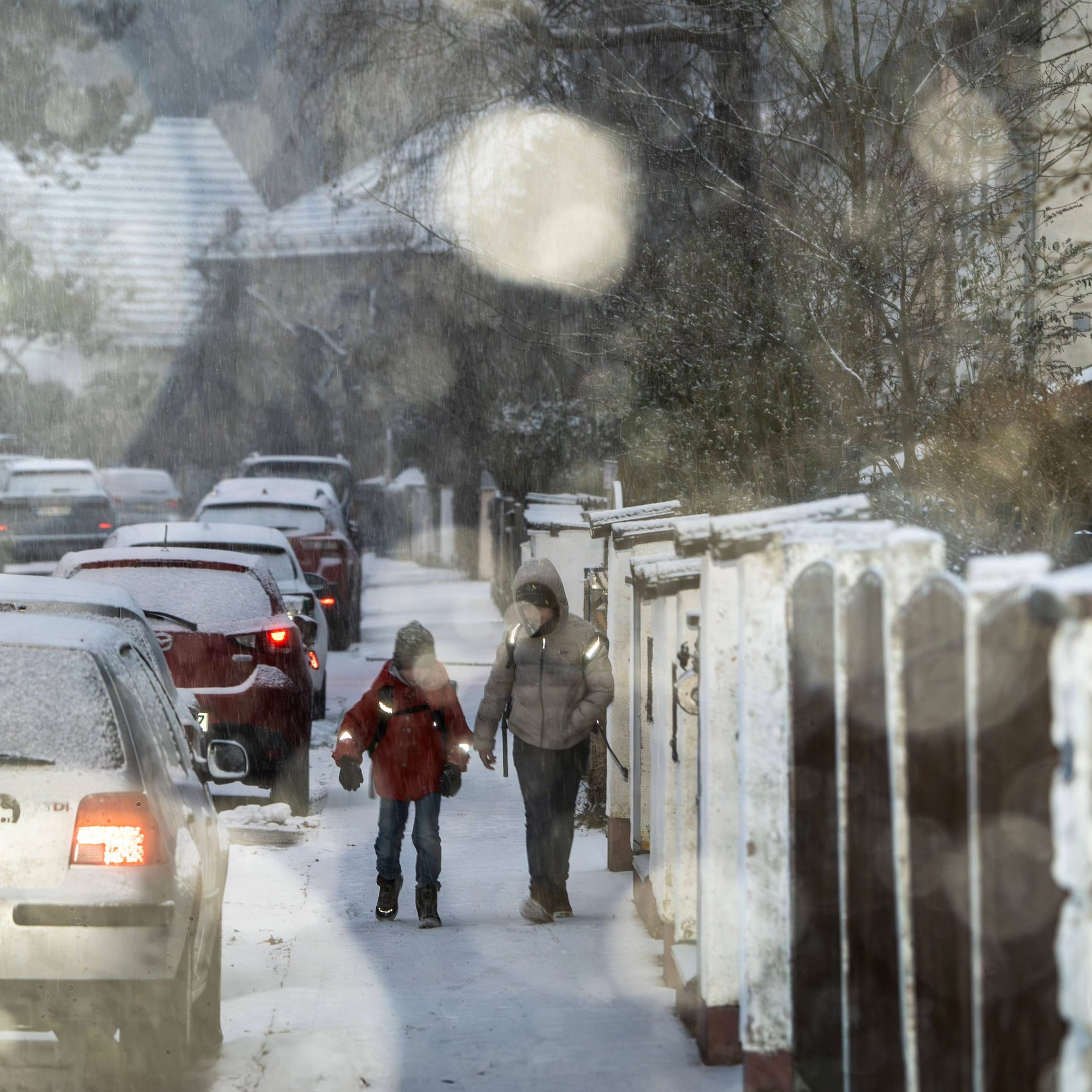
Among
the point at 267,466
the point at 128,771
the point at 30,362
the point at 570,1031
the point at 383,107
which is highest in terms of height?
the point at 30,362

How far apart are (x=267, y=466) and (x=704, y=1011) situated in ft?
71.2

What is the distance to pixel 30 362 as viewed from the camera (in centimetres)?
4938

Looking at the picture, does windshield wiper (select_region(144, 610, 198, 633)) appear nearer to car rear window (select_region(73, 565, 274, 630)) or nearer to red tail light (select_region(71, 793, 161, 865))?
car rear window (select_region(73, 565, 274, 630))

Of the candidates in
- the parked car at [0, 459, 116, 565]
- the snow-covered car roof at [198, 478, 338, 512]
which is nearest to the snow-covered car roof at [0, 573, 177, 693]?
the snow-covered car roof at [198, 478, 338, 512]

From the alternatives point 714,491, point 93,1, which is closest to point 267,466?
point 93,1

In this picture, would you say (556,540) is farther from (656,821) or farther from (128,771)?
(128,771)

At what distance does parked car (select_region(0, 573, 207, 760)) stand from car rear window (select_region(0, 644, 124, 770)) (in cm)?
51

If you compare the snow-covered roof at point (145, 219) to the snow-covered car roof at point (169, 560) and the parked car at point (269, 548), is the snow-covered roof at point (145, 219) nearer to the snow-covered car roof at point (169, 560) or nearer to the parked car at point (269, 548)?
the parked car at point (269, 548)

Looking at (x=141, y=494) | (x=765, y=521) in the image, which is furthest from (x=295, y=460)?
(x=765, y=521)

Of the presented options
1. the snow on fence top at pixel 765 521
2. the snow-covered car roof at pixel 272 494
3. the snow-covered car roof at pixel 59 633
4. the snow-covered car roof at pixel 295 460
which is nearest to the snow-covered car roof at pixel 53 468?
the snow-covered car roof at pixel 295 460

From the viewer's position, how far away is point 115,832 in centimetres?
411

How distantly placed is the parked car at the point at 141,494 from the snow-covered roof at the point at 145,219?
34.5ft

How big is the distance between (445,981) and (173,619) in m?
3.60

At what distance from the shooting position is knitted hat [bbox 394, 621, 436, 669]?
6980 millimetres
